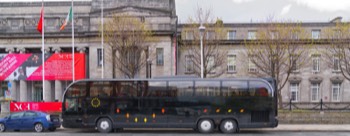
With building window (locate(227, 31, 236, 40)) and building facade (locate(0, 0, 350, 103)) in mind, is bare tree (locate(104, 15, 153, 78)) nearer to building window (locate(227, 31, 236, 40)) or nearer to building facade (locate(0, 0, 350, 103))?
building facade (locate(0, 0, 350, 103))

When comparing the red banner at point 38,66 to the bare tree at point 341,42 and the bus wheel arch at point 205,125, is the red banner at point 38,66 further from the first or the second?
the bare tree at point 341,42

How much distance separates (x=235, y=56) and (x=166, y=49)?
31.5 feet

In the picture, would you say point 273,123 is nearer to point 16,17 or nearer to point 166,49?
point 166,49

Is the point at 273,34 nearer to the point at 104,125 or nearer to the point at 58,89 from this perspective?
the point at 104,125

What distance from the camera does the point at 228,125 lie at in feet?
73.0

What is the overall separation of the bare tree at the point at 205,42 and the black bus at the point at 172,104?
1612 cm

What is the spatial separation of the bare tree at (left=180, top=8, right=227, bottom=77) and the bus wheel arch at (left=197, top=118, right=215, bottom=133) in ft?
54.3

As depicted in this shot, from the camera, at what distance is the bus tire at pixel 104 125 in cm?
2285

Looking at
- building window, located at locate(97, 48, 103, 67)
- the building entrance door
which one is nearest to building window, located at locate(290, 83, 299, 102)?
building window, located at locate(97, 48, 103, 67)

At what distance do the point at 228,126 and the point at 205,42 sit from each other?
1944 cm

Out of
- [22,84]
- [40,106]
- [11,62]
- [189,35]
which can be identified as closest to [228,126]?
[40,106]

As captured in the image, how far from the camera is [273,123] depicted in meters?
→ 21.9

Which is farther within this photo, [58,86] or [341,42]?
[58,86]

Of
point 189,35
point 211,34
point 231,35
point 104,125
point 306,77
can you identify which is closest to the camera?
point 104,125
